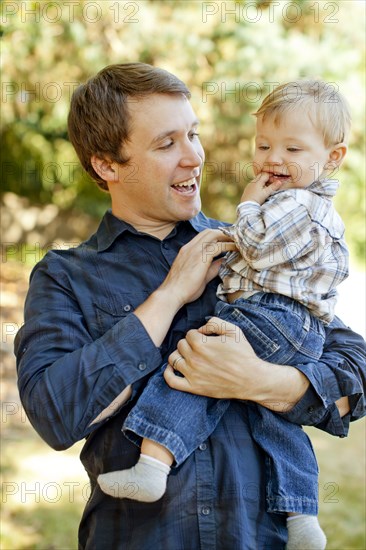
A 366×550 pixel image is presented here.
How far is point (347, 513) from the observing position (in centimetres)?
446

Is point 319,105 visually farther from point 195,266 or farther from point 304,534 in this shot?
point 304,534

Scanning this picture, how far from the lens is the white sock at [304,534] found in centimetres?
174

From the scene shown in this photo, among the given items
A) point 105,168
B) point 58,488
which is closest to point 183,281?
point 105,168

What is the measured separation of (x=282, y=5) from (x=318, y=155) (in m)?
6.23

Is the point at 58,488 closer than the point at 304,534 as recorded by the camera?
No

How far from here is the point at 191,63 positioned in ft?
23.2

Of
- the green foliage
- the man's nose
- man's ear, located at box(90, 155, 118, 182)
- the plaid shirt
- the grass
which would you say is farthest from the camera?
the green foliage

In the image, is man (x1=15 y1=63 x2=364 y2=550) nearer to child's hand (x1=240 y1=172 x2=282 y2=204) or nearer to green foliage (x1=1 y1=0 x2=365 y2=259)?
child's hand (x1=240 y1=172 x2=282 y2=204)

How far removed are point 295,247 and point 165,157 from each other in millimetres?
495

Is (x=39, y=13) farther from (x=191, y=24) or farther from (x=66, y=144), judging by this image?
(x=66, y=144)

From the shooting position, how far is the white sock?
1739mm

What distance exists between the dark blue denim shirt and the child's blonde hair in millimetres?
502

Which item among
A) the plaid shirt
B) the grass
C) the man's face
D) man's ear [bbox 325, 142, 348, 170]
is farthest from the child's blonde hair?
the grass

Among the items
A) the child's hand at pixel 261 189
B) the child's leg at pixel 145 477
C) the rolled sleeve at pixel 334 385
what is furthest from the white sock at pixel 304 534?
the child's hand at pixel 261 189
